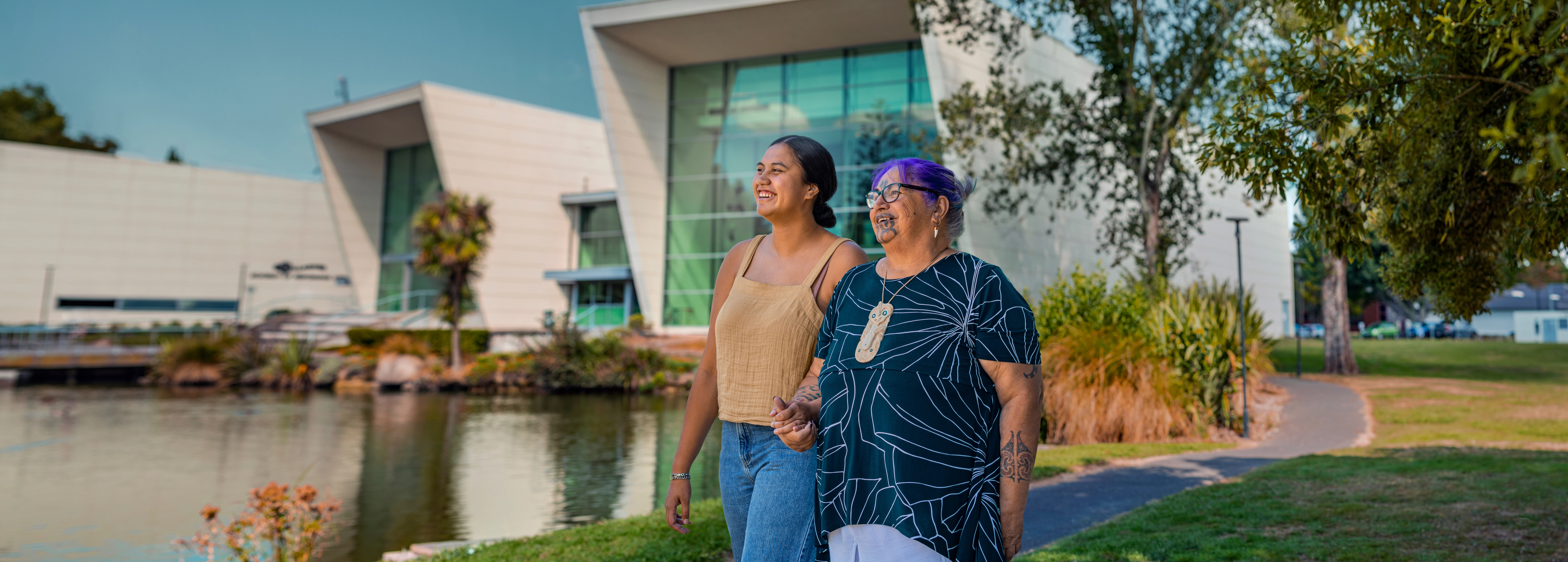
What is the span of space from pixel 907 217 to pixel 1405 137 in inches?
149

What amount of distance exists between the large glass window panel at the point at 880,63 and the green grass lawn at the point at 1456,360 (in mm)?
14223

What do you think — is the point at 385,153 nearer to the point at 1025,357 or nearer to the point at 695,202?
the point at 695,202

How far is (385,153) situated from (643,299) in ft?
73.3

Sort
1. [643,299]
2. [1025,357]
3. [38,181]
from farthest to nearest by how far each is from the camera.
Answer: [38,181] < [643,299] < [1025,357]

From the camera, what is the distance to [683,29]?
95.8ft

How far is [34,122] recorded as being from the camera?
5997cm

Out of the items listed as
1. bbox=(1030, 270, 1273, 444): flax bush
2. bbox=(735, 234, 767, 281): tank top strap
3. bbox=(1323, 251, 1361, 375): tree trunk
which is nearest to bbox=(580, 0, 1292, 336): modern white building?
bbox=(1323, 251, 1361, 375): tree trunk

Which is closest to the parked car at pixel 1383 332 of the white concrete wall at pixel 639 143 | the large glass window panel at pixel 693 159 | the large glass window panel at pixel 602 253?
the large glass window panel at pixel 693 159

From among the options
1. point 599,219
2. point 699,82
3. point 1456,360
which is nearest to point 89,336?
point 599,219

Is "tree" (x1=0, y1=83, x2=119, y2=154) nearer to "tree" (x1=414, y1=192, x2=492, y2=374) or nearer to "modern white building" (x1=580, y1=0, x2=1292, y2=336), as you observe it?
"tree" (x1=414, y1=192, x2=492, y2=374)

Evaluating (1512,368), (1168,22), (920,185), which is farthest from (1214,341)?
(1512,368)

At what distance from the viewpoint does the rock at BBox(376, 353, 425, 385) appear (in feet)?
87.4

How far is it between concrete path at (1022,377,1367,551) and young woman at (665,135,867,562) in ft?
12.0

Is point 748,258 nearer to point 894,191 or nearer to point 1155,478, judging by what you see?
point 894,191
